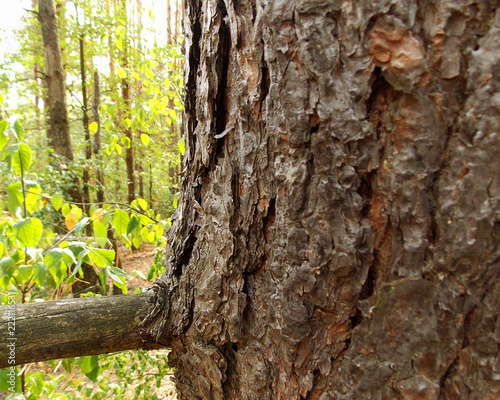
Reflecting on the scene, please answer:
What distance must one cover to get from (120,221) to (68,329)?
2.52 feet

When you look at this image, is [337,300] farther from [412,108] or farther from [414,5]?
[414,5]

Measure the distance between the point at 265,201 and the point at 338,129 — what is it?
206 millimetres

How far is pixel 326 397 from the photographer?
1.88 ft

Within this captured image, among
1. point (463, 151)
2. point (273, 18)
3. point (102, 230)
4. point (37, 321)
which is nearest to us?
point (463, 151)

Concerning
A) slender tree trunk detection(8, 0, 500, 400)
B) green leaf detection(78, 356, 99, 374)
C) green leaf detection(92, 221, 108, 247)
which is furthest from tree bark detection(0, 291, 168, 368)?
green leaf detection(92, 221, 108, 247)

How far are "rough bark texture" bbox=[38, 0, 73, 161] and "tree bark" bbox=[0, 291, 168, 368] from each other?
4.17 metres

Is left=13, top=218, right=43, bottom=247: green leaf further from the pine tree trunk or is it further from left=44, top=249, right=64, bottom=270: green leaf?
the pine tree trunk

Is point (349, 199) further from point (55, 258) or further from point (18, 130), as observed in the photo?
point (18, 130)

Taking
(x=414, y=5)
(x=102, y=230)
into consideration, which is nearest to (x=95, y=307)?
(x=102, y=230)

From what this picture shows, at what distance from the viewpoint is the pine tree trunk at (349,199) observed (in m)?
0.43

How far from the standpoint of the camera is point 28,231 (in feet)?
3.49

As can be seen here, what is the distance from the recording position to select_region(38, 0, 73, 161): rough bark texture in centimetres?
391

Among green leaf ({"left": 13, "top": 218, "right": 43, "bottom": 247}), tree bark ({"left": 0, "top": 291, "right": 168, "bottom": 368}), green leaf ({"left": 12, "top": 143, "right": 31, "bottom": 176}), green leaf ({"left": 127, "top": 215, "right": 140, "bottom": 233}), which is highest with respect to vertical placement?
green leaf ({"left": 12, "top": 143, "right": 31, "bottom": 176})

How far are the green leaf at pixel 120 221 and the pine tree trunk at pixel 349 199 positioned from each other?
831mm
